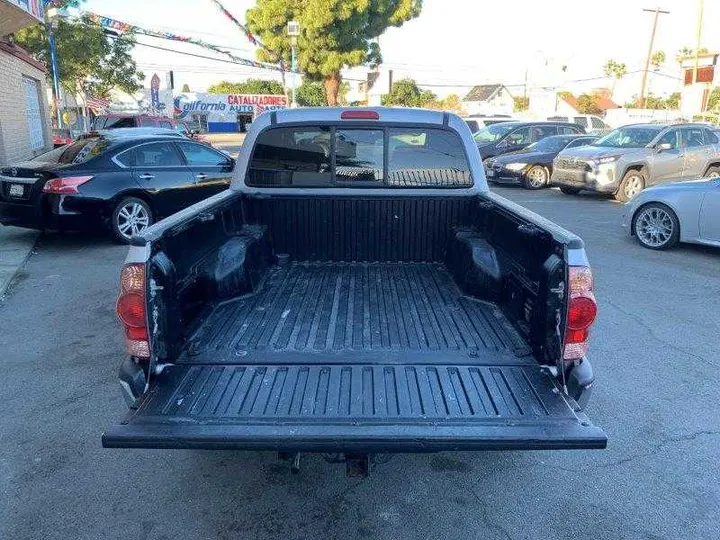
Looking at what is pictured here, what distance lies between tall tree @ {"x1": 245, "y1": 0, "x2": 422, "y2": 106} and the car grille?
19875 mm

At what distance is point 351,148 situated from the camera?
4.56m

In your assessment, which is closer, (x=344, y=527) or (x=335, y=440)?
(x=335, y=440)

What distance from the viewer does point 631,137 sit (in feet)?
45.5

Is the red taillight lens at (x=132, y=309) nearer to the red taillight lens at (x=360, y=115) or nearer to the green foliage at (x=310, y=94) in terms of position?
the red taillight lens at (x=360, y=115)

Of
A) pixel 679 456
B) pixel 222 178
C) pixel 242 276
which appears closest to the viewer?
pixel 679 456

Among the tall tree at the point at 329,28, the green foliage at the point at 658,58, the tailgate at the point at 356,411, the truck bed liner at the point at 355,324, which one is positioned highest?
the green foliage at the point at 658,58

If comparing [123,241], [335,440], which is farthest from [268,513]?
[123,241]

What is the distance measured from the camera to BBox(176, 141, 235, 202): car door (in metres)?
9.35

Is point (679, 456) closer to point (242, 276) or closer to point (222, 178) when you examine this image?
point (242, 276)

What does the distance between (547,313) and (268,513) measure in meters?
1.75

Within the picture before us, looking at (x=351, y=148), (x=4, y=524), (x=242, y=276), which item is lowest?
(x=4, y=524)

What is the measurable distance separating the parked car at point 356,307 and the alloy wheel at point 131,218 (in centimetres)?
471

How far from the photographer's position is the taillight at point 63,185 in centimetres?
787

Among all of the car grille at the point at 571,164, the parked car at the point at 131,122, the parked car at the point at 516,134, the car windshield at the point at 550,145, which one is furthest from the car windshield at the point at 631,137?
the parked car at the point at 131,122
